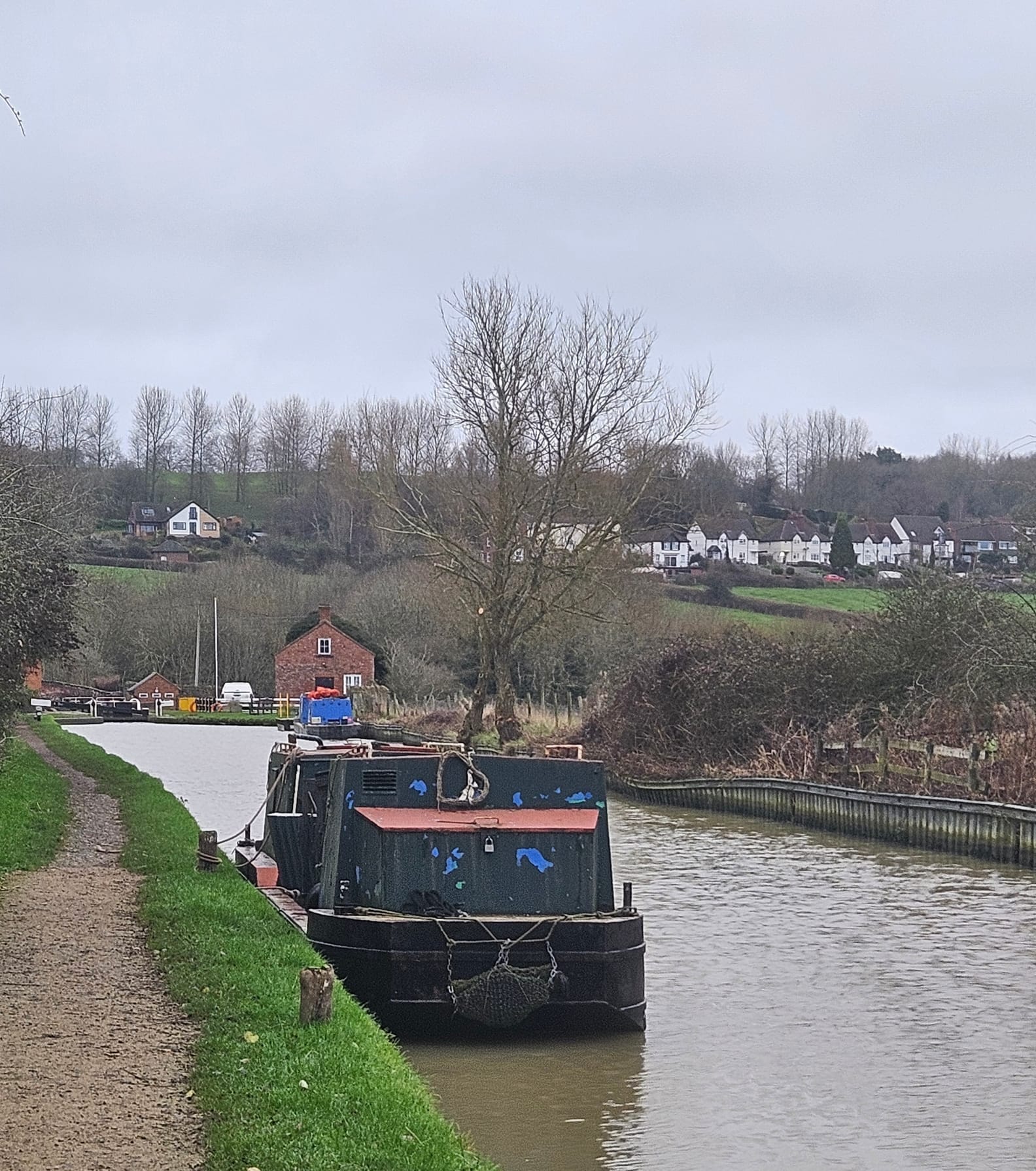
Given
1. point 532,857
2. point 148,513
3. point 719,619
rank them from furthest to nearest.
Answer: point 148,513 < point 719,619 < point 532,857

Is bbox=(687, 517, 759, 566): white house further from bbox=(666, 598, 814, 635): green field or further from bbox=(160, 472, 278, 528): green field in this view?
bbox=(666, 598, 814, 635): green field

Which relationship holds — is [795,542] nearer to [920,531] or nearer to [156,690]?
[920,531]

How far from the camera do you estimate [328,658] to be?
82.7 m

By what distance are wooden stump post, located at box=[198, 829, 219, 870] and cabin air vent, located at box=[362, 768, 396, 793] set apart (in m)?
4.22

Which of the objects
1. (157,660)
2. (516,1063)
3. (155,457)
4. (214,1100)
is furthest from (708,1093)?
(155,457)

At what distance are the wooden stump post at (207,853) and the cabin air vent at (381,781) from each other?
4.22 meters

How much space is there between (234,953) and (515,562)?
35.1 meters

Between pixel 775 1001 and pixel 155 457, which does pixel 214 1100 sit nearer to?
pixel 775 1001

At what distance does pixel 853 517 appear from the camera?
137 m

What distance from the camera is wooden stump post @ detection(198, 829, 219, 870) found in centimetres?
1770

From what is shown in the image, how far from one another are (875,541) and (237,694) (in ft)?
223

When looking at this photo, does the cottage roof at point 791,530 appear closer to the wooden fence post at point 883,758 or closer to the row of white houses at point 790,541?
the row of white houses at point 790,541

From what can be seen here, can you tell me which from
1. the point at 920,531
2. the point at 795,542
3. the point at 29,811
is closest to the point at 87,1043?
the point at 29,811

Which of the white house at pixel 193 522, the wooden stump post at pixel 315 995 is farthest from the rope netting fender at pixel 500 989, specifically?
the white house at pixel 193 522
